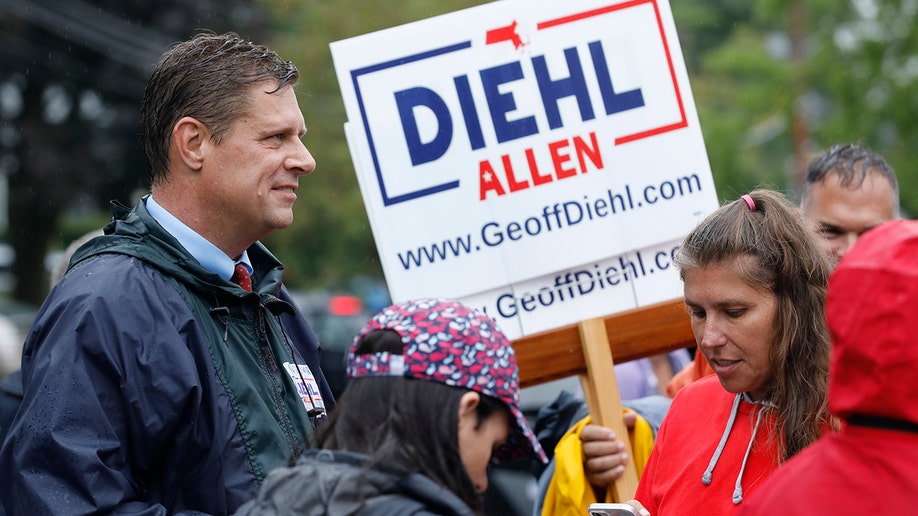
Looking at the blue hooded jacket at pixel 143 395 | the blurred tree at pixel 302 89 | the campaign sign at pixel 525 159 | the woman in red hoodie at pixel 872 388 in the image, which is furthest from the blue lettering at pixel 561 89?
the blurred tree at pixel 302 89

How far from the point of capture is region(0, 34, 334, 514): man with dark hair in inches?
105

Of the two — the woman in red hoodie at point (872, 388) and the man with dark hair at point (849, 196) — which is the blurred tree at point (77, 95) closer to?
the man with dark hair at point (849, 196)

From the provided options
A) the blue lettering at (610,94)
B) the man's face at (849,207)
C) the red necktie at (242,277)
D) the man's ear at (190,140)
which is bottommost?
the man's face at (849,207)

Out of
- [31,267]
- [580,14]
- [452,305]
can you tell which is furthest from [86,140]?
[452,305]

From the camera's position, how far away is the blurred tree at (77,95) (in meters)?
17.1

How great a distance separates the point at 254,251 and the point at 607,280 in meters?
1.24

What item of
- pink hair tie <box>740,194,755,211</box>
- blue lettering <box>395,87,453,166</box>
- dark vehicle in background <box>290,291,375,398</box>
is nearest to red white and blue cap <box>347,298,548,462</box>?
pink hair tie <box>740,194,755,211</box>

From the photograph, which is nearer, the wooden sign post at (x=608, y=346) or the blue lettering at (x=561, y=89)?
the wooden sign post at (x=608, y=346)

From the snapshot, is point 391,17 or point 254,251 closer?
point 254,251

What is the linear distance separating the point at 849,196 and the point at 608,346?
4.42ft

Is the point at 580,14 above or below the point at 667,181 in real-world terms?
above

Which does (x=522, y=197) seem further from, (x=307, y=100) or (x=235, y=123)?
(x=307, y=100)

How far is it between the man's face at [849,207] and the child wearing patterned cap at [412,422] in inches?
A: 104

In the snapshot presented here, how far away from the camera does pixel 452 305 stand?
232 centimetres
